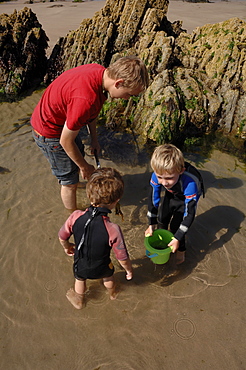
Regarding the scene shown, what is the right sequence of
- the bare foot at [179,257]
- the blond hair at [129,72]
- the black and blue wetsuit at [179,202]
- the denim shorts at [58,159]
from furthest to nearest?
the bare foot at [179,257], the denim shorts at [58,159], the black and blue wetsuit at [179,202], the blond hair at [129,72]

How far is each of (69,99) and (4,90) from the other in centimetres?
612

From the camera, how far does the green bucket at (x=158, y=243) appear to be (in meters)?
3.13

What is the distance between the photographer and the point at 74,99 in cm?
262

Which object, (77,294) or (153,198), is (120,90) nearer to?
(153,198)

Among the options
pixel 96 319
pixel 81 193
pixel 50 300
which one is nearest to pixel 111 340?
pixel 96 319

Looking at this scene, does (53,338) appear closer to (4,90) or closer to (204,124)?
(204,124)

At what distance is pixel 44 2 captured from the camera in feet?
76.6

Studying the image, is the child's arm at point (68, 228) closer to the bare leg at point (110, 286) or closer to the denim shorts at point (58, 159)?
the bare leg at point (110, 286)

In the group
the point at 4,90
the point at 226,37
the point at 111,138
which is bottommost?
the point at 111,138

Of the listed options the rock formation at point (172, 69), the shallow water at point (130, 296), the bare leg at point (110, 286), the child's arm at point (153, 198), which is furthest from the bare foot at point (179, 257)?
the rock formation at point (172, 69)

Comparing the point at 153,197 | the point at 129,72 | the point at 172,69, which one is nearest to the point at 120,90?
the point at 129,72

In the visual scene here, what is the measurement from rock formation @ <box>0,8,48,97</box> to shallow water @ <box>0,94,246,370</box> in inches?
161

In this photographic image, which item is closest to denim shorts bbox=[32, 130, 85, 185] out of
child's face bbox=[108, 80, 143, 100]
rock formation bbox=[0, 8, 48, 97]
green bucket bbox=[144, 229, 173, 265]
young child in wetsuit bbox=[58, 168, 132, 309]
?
young child in wetsuit bbox=[58, 168, 132, 309]

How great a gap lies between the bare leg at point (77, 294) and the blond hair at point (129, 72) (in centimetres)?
222
